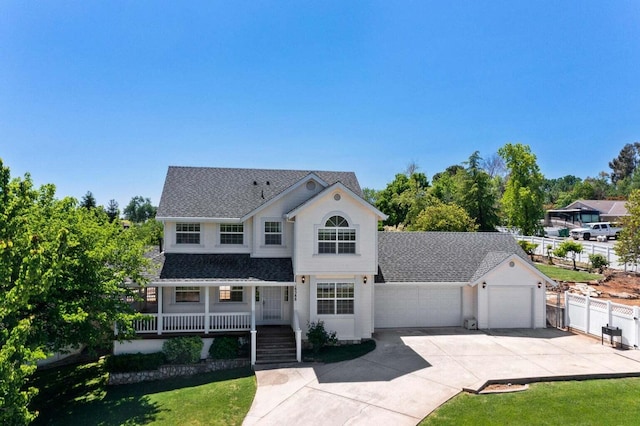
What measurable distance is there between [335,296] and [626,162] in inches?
5232

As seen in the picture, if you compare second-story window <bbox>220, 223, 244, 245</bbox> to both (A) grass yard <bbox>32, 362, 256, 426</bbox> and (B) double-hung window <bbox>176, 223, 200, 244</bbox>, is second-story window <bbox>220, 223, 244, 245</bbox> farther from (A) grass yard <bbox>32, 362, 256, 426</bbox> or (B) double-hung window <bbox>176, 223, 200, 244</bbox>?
(A) grass yard <bbox>32, 362, 256, 426</bbox>

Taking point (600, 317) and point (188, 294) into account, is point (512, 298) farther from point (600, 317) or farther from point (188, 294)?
point (188, 294)

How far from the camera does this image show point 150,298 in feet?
67.5

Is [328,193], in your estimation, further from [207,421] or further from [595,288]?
[595,288]

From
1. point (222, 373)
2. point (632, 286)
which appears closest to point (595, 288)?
point (632, 286)

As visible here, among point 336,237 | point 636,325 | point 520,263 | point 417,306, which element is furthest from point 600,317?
point 336,237

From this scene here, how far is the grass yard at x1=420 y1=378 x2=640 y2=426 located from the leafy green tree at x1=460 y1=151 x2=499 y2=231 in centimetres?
3487

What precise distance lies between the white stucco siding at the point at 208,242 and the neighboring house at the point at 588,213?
66.2 m

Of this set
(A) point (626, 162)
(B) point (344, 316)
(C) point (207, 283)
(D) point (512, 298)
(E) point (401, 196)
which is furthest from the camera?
(A) point (626, 162)

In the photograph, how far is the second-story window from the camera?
19688 millimetres

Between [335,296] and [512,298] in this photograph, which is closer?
[335,296]

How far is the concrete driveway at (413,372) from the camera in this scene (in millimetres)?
11320

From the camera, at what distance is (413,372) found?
1407cm

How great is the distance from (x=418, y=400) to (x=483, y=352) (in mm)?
5731
